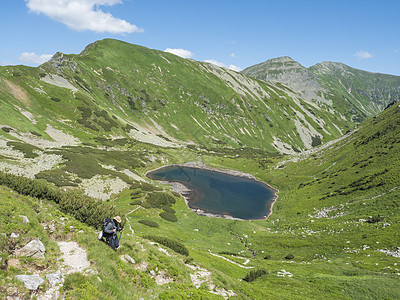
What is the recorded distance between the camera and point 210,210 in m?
79.2

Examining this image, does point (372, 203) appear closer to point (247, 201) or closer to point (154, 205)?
point (247, 201)

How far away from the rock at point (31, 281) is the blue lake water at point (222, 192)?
69.1 meters

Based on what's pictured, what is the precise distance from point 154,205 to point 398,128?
10256 cm

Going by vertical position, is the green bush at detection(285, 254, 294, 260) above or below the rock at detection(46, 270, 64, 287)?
below

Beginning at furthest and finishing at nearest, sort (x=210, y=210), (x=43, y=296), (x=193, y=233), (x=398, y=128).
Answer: (x=398, y=128), (x=210, y=210), (x=193, y=233), (x=43, y=296)

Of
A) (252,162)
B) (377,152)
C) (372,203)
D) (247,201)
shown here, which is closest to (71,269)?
(372,203)

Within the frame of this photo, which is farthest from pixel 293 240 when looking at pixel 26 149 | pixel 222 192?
pixel 26 149

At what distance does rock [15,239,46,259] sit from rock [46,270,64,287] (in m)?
1.90

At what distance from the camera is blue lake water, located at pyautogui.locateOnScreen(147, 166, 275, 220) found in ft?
270

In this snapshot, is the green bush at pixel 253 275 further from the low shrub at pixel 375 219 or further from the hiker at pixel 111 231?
the low shrub at pixel 375 219

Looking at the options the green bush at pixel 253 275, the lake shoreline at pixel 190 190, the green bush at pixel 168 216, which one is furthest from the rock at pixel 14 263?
the lake shoreline at pixel 190 190

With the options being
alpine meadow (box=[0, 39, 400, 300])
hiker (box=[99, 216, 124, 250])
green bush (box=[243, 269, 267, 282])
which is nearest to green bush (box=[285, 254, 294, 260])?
alpine meadow (box=[0, 39, 400, 300])

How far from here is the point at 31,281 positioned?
10.7 m

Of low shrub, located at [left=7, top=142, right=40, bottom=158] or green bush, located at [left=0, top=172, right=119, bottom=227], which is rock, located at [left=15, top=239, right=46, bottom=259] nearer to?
green bush, located at [left=0, top=172, right=119, bottom=227]
